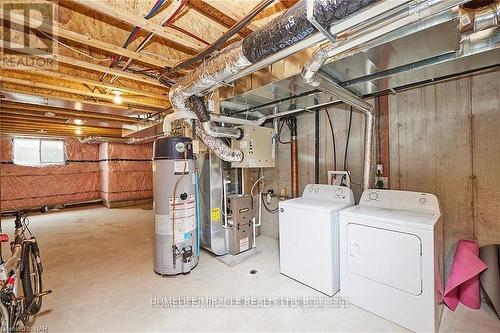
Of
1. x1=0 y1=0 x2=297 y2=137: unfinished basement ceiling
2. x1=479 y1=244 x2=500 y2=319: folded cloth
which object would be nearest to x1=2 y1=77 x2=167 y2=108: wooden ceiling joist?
x1=0 y1=0 x2=297 y2=137: unfinished basement ceiling

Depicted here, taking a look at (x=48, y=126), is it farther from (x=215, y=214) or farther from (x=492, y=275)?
(x=492, y=275)

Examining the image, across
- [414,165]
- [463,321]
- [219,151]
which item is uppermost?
[219,151]

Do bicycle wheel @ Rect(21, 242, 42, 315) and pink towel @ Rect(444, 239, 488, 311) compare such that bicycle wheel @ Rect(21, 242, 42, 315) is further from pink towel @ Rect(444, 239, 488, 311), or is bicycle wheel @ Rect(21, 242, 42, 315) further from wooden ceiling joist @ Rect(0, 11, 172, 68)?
pink towel @ Rect(444, 239, 488, 311)

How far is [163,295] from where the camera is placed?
91.0 inches

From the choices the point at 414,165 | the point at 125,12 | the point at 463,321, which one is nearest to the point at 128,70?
the point at 125,12

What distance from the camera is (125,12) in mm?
1583

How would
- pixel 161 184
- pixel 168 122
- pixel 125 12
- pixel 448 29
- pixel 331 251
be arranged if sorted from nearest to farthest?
pixel 448 29 → pixel 125 12 → pixel 331 251 → pixel 161 184 → pixel 168 122

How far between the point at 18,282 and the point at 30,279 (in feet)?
0.45

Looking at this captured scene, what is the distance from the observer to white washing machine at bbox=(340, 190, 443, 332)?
172 cm

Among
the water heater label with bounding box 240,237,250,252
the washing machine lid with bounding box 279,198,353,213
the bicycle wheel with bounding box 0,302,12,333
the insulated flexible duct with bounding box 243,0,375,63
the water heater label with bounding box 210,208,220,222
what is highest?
the insulated flexible duct with bounding box 243,0,375,63

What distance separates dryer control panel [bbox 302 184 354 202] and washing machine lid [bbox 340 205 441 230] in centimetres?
28

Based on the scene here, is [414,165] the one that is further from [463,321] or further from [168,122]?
[168,122]

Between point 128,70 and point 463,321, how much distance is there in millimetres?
4074

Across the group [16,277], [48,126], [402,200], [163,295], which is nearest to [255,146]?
[402,200]
